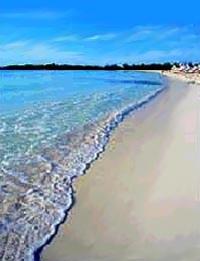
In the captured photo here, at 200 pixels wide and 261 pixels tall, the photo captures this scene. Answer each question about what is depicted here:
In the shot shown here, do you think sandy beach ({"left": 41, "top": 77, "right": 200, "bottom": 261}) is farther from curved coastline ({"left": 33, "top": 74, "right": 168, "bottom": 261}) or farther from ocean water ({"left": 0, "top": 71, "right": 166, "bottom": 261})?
ocean water ({"left": 0, "top": 71, "right": 166, "bottom": 261})

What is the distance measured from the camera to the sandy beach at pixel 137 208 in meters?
5.84

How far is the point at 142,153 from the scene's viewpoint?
12.0m

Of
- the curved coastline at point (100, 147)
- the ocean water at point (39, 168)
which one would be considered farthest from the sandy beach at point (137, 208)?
the ocean water at point (39, 168)

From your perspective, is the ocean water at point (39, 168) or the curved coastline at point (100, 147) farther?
the ocean water at point (39, 168)

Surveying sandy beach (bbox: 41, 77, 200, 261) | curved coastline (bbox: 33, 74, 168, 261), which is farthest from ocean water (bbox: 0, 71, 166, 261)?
sandy beach (bbox: 41, 77, 200, 261)

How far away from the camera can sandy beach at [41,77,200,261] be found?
19.1 ft

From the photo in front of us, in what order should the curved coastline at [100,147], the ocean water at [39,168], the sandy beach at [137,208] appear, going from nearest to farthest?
the sandy beach at [137,208] → the curved coastline at [100,147] → the ocean water at [39,168]

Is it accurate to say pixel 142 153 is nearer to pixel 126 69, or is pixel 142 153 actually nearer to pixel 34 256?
pixel 34 256

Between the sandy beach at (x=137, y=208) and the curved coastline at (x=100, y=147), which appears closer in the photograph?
the sandy beach at (x=137, y=208)

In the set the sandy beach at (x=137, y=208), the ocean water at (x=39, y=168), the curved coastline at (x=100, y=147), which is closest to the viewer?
the sandy beach at (x=137, y=208)

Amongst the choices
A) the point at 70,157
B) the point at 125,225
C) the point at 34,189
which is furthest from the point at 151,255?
the point at 70,157

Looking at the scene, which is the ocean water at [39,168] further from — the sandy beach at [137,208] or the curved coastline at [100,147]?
the sandy beach at [137,208]

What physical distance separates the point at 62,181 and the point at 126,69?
600 ft

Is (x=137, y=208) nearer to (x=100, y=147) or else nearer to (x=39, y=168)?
(x=39, y=168)
